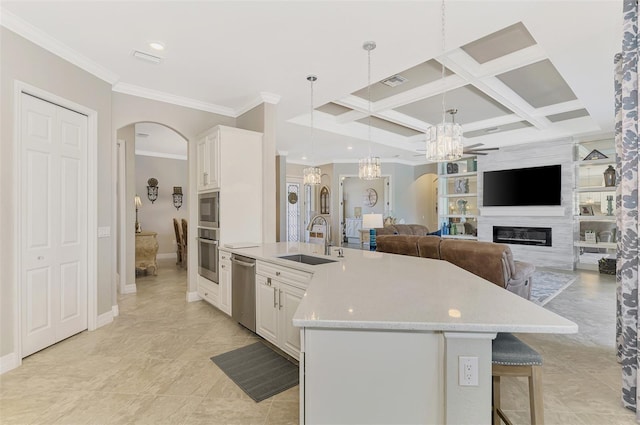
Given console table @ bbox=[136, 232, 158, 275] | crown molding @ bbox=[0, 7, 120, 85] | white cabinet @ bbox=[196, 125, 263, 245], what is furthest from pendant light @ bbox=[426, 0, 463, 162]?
console table @ bbox=[136, 232, 158, 275]

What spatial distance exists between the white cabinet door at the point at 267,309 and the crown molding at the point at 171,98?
289cm

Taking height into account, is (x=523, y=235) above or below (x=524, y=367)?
above

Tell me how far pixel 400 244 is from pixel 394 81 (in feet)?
7.45

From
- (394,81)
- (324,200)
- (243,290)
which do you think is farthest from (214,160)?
(324,200)

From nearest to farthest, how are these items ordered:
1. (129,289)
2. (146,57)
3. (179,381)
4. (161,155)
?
(179,381) → (146,57) → (129,289) → (161,155)

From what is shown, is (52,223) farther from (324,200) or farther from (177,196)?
(324,200)

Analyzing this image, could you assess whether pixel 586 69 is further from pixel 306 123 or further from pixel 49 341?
pixel 49 341

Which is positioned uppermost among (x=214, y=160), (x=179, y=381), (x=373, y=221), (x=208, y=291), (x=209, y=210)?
(x=214, y=160)

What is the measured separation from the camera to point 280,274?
2.74 metres

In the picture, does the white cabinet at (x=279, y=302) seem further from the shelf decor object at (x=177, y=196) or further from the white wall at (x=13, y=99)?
the shelf decor object at (x=177, y=196)

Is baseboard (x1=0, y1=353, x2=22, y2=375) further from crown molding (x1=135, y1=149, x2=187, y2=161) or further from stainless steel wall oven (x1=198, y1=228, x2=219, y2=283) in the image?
crown molding (x1=135, y1=149, x2=187, y2=161)

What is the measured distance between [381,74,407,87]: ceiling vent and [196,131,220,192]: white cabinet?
238 centimetres

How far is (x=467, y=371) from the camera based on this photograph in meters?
1.32

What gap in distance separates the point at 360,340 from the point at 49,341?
3.31 meters
